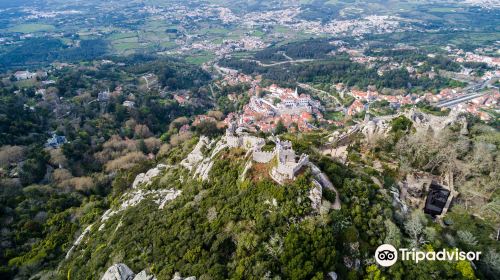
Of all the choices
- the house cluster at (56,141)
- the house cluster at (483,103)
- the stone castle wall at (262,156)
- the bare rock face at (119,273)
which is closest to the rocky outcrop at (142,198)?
the bare rock face at (119,273)

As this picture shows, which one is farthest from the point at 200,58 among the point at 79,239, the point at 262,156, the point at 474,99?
the point at 262,156

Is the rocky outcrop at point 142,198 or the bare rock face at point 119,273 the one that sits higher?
the bare rock face at point 119,273

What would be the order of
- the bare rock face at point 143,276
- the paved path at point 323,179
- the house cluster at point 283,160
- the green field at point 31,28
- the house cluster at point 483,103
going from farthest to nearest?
1. the green field at point 31,28
2. the house cluster at point 483,103
3. the paved path at point 323,179
4. the house cluster at point 283,160
5. the bare rock face at point 143,276

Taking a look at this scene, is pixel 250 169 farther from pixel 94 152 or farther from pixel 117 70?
pixel 117 70

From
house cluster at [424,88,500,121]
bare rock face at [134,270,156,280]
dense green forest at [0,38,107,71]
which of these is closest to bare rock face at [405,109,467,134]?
bare rock face at [134,270,156,280]

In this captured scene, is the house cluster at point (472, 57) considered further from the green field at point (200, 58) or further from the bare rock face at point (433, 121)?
the green field at point (200, 58)

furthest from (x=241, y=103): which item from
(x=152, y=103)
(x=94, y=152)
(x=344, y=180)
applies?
(x=344, y=180)
